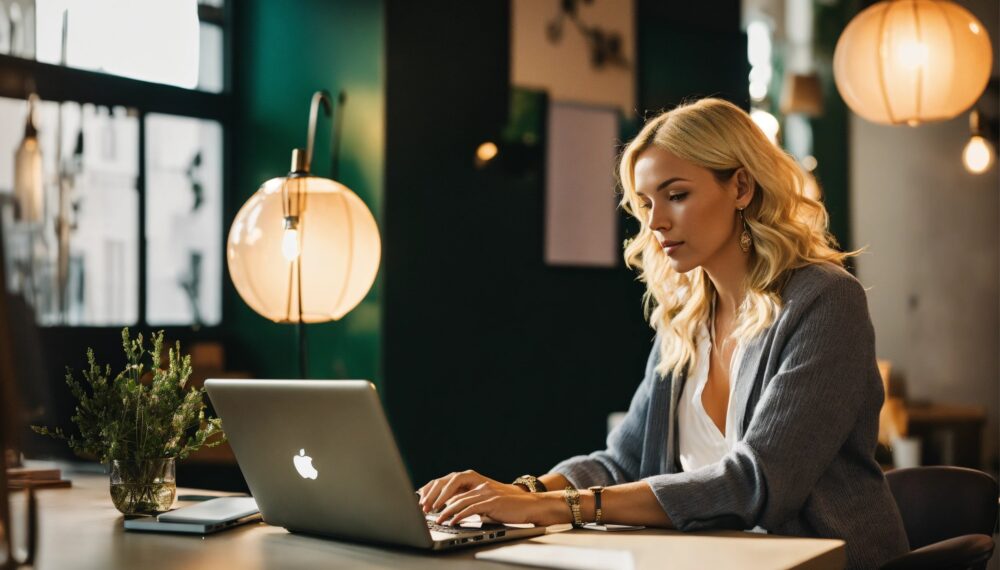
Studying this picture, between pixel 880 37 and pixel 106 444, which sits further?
pixel 880 37

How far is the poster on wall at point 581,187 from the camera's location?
559 centimetres

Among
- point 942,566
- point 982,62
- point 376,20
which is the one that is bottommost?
point 942,566

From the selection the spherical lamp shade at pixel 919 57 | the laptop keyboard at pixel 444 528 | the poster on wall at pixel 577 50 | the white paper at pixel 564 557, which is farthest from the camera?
the poster on wall at pixel 577 50

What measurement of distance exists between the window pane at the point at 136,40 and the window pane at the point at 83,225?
0.22 meters

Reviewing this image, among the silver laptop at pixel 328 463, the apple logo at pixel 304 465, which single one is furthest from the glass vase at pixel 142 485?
the apple logo at pixel 304 465

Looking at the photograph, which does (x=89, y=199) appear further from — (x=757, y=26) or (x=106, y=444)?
(x=757, y=26)

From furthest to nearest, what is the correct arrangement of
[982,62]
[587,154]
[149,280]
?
[587,154], [149,280], [982,62]

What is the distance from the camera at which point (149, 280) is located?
5270 mm

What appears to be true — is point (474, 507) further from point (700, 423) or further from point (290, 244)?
point (290, 244)

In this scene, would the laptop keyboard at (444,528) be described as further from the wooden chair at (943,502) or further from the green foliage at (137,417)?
the wooden chair at (943,502)

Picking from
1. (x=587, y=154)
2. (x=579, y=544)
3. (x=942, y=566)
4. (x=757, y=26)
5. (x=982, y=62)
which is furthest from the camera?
(x=757, y=26)

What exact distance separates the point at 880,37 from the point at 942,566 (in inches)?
94.4

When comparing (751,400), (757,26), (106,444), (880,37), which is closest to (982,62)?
(880,37)

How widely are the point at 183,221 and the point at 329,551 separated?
393 centimetres
